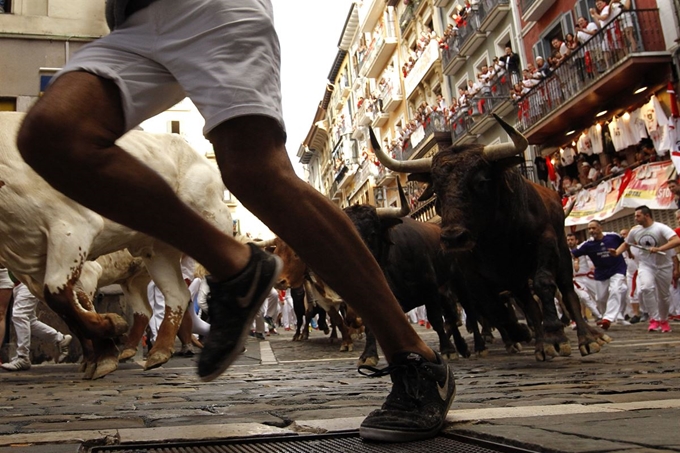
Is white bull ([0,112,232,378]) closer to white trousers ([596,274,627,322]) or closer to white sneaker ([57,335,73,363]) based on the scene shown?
white sneaker ([57,335,73,363])

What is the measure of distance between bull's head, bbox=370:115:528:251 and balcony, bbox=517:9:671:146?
15.2 m

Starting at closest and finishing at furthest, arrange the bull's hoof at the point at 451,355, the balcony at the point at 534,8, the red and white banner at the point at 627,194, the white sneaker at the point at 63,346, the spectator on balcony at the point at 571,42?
the bull's hoof at the point at 451,355 < the white sneaker at the point at 63,346 < the red and white banner at the point at 627,194 < the spectator on balcony at the point at 571,42 < the balcony at the point at 534,8

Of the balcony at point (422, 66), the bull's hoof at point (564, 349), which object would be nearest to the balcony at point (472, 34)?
the balcony at point (422, 66)

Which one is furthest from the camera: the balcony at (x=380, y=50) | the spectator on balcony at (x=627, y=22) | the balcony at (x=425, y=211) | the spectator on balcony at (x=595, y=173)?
the balcony at (x=380, y=50)

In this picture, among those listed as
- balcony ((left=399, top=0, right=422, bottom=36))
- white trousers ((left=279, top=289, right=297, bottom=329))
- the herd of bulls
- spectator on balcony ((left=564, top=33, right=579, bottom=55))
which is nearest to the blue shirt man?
the herd of bulls

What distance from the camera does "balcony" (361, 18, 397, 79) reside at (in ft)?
151

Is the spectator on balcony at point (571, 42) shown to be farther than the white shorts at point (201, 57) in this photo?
Yes

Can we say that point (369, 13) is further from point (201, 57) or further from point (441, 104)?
point (201, 57)

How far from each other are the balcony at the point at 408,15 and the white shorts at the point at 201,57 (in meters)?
39.3

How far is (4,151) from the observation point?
6.16 meters

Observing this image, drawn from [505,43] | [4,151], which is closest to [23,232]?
[4,151]

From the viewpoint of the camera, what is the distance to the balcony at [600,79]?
1995 centimetres

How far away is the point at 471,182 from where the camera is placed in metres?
6.37

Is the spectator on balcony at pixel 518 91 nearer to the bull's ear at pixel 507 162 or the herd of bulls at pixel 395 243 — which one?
the herd of bulls at pixel 395 243
